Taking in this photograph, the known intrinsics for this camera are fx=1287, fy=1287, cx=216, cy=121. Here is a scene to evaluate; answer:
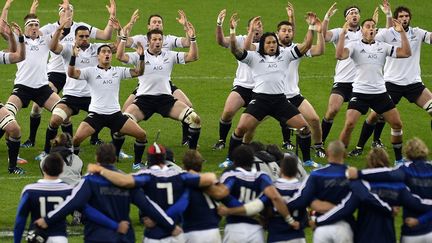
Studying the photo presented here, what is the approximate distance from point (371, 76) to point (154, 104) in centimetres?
367

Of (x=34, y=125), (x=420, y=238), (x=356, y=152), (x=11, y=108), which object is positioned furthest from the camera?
(x=34, y=125)

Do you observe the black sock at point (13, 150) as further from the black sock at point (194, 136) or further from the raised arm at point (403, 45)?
the raised arm at point (403, 45)

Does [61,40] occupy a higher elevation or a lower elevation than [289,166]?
higher

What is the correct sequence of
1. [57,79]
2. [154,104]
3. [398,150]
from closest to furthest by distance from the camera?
1. [154,104]
2. [398,150]
3. [57,79]

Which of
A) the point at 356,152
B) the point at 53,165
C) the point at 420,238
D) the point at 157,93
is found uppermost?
the point at 53,165

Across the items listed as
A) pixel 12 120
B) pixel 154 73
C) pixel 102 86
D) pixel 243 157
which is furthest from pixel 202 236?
pixel 154 73

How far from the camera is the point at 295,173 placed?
49.0ft

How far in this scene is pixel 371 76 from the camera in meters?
21.6

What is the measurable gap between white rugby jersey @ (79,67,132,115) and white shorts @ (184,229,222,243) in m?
6.39

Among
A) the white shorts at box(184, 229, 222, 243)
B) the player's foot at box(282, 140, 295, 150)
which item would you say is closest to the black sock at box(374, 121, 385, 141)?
the player's foot at box(282, 140, 295, 150)

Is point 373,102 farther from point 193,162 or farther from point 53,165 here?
point 53,165

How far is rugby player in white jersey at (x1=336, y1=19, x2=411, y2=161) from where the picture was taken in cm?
2152

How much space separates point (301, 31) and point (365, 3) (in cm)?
321

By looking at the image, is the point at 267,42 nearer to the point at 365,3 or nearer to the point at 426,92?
the point at 426,92
